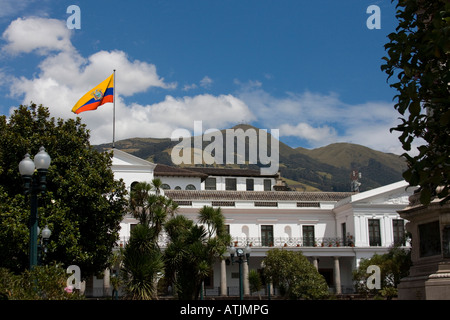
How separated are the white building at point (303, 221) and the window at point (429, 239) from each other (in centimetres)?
3146

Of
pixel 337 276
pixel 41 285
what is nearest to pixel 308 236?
pixel 337 276

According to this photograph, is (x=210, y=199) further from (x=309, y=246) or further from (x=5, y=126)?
(x=5, y=126)

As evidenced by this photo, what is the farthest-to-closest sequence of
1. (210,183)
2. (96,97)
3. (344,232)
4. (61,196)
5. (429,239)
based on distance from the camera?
1. (210,183)
2. (344,232)
3. (96,97)
4. (61,196)
5. (429,239)

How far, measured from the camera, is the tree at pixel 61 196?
25.1m

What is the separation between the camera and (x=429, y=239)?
1647 cm

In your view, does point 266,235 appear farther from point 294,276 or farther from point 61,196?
point 61,196

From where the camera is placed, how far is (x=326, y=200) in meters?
54.1

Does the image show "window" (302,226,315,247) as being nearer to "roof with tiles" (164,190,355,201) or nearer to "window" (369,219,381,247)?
"roof with tiles" (164,190,355,201)

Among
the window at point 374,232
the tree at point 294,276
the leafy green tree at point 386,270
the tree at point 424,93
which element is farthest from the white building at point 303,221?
the tree at point 424,93

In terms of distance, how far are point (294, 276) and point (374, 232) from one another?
14.6m

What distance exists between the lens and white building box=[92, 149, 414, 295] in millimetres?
49500

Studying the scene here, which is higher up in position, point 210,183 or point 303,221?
point 210,183

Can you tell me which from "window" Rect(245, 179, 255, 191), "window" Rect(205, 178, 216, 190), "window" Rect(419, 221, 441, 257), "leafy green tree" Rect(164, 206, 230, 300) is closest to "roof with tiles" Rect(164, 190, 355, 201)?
"window" Rect(205, 178, 216, 190)
